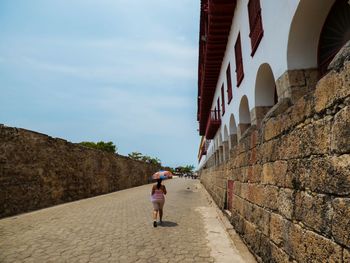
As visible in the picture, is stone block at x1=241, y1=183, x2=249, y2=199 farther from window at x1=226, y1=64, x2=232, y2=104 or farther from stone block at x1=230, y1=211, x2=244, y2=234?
window at x1=226, y1=64, x2=232, y2=104

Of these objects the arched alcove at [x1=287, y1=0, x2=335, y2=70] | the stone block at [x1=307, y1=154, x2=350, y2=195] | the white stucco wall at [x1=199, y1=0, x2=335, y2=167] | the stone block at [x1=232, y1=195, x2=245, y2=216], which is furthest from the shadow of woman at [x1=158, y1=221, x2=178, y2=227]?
the stone block at [x1=307, y1=154, x2=350, y2=195]

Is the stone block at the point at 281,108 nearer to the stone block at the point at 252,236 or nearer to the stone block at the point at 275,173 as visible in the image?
the stone block at the point at 275,173

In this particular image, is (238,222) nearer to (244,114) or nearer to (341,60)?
(244,114)

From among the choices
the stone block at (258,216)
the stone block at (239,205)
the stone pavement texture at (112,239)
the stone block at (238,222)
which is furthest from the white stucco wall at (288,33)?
the stone pavement texture at (112,239)

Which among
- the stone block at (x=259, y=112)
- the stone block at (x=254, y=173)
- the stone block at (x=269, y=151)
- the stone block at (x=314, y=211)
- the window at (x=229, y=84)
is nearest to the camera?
the stone block at (x=314, y=211)

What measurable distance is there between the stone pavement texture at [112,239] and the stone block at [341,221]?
2.72 m

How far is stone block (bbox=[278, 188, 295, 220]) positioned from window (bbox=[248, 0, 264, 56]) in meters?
4.31

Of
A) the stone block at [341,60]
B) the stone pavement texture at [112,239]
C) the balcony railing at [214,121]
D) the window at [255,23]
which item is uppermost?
the window at [255,23]

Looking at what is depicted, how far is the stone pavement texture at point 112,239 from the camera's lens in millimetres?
5082

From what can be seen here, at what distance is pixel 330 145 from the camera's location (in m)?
2.63

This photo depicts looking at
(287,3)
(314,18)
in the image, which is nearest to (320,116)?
(314,18)

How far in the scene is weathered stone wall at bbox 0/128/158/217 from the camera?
8.98 meters

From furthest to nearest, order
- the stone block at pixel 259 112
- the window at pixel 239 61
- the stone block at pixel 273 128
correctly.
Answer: the window at pixel 239 61 → the stone block at pixel 259 112 → the stone block at pixel 273 128

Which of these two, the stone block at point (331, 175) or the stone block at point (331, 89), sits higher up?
the stone block at point (331, 89)
